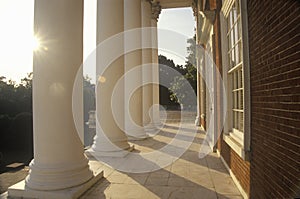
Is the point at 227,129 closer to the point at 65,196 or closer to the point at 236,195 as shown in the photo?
the point at 236,195

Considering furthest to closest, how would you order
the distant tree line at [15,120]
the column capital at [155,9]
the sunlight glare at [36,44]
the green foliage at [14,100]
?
the green foliage at [14,100], the distant tree line at [15,120], the column capital at [155,9], the sunlight glare at [36,44]

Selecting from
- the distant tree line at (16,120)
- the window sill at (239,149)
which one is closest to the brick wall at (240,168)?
the window sill at (239,149)

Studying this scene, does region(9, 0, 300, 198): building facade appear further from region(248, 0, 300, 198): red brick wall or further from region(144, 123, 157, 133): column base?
region(144, 123, 157, 133): column base

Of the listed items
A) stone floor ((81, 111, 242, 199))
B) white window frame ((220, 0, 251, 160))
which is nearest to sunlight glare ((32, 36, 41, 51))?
stone floor ((81, 111, 242, 199))

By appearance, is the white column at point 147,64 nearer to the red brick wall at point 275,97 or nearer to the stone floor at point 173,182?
the stone floor at point 173,182

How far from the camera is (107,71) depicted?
51.5ft

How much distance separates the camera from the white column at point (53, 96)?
9.15 m

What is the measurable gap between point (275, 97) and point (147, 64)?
21.4 meters

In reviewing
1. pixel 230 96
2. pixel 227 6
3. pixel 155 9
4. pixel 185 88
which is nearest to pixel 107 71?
pixel 230 96

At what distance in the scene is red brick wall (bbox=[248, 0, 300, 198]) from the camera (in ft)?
15.8

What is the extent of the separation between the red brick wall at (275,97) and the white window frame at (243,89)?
0.21 meters

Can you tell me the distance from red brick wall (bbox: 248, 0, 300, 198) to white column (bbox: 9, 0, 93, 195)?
6.30 metres

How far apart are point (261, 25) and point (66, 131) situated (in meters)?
7.24

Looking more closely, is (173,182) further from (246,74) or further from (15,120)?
(15,120)
